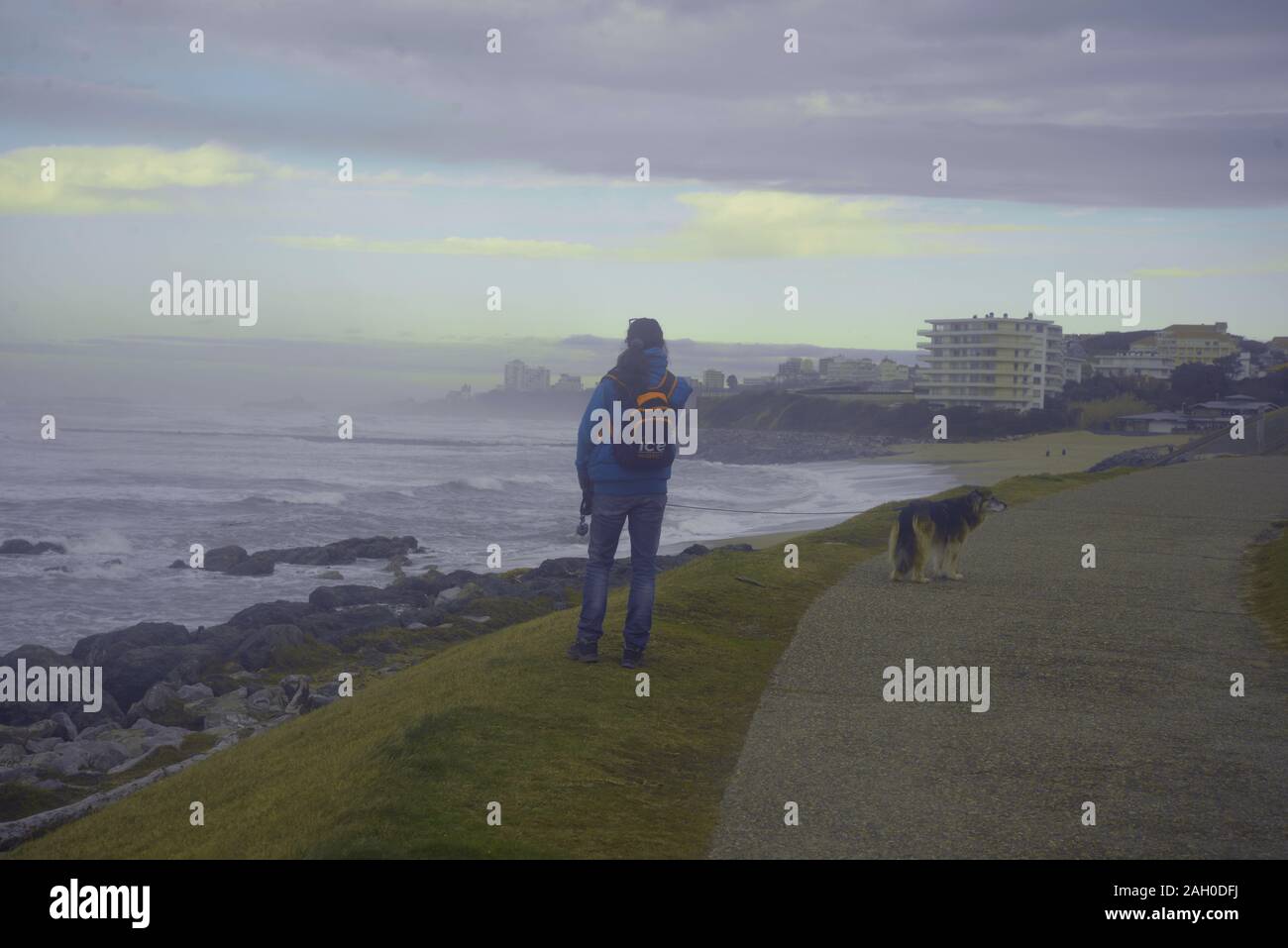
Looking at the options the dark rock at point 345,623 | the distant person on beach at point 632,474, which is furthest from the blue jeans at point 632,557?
the dark rock at point 345,623

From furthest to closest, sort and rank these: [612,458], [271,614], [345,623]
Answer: [271,614] < [345,623] < [612,458]

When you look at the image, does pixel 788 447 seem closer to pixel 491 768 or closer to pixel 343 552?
pixel 343 552

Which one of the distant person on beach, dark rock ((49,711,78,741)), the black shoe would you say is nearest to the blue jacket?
the distant person on beach

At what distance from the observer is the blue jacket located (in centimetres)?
771

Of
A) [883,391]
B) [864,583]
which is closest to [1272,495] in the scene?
[864,583]

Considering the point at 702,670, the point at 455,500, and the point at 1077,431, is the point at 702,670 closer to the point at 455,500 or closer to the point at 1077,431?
the point at 455,500

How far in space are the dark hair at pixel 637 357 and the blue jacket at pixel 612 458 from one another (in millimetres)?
42

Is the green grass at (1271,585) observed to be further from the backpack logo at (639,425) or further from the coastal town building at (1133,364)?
the coastal town building at (1133,364)

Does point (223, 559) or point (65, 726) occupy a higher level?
point (223, 559)

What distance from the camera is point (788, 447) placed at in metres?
87.1

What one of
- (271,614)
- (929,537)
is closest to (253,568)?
(271,614)

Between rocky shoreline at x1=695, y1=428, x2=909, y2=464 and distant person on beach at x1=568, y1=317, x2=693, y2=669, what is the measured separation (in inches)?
2584

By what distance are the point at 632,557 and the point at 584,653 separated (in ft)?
2.71

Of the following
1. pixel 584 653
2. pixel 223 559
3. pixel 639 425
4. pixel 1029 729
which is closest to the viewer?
pixel 1029 729
